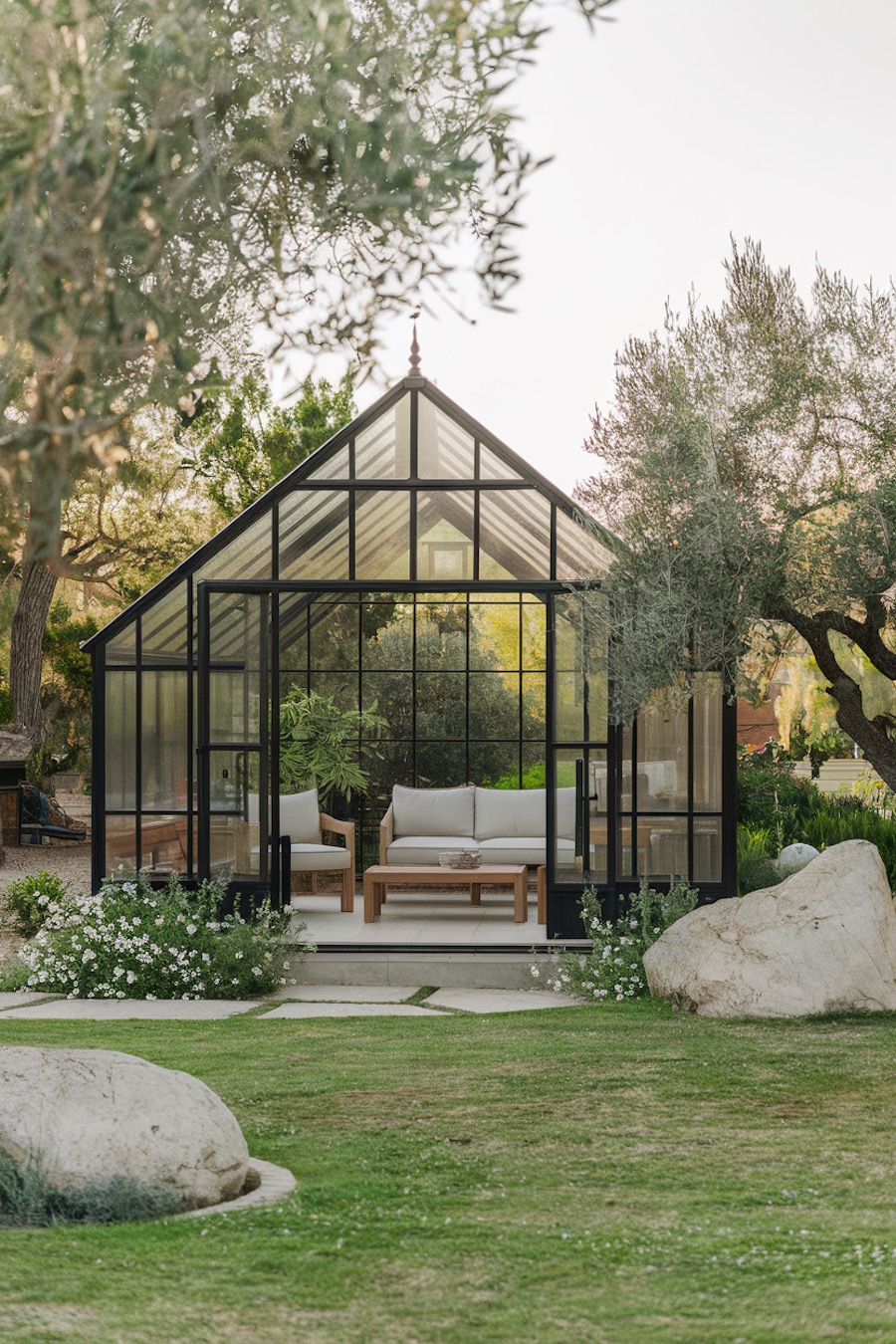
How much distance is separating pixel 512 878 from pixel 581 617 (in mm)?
2416

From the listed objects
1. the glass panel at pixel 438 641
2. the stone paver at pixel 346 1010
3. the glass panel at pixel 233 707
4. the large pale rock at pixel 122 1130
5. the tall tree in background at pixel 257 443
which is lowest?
the stone paver at pixel 346 1010

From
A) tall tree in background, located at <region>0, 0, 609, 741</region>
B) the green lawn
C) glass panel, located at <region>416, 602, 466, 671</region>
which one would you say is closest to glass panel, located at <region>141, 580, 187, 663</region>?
the green lawn

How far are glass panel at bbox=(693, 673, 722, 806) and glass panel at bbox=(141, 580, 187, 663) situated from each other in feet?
11.9

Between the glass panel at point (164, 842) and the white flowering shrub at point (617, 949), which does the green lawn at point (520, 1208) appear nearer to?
the white flowering shrub at point (617, 949)

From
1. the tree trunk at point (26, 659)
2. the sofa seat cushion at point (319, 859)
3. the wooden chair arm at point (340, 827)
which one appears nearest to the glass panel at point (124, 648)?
the sofa seat cushion at point (319, 859)

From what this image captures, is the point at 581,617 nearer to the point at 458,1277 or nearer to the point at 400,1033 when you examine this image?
the point at 400,1033

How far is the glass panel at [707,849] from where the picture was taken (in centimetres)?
965

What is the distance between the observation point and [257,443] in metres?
22.8

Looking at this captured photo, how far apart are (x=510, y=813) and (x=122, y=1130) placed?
804cm

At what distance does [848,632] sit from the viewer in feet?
27.6

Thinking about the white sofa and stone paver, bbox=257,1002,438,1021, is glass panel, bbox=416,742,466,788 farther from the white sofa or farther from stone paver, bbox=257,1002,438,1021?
stone paver, bbox=257,1002,438,1021

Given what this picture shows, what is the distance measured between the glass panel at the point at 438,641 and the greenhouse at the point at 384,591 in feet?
17.1

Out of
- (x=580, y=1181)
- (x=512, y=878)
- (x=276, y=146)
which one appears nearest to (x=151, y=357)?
(x=276, y=146)

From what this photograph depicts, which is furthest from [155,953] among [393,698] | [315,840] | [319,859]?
[393,698]
